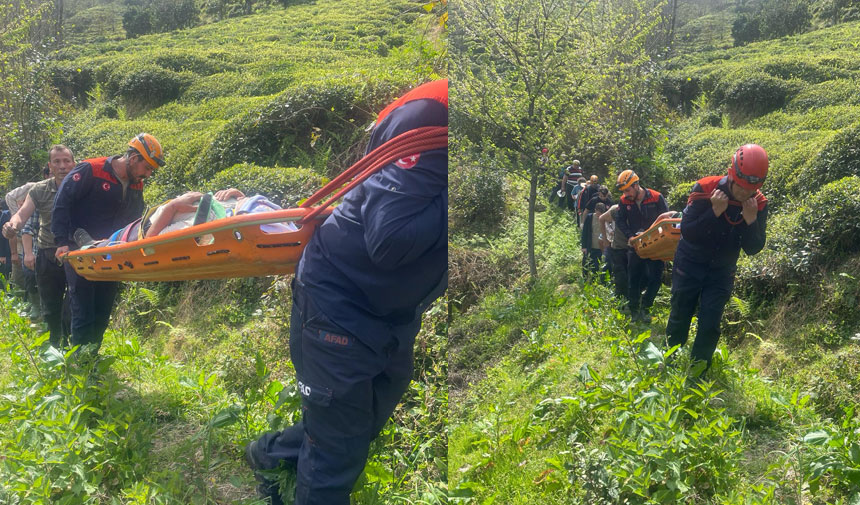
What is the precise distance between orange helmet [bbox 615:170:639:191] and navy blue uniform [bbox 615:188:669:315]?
3 centimetres

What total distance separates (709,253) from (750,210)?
15 centimetres

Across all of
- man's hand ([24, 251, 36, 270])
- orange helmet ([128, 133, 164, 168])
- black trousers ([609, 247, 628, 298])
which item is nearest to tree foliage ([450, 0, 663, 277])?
black trousers ([609, 247, 628, 298])

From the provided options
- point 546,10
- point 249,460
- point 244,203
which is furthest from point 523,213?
point 249,460

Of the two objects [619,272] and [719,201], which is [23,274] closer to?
[619,272]

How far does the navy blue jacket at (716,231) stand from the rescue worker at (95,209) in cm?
362

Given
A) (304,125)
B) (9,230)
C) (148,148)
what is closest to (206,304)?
(148,148)

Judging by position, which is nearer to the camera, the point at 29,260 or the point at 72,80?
the point at 29,260

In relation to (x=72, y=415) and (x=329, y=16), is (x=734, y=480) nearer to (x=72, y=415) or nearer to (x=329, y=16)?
Answer: (x=72, y=415)

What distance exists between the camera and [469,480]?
1190 millimetres

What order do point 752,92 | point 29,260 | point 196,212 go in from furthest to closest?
point 29,260
point 196,212
point 752,92

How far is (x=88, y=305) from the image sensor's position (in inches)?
154

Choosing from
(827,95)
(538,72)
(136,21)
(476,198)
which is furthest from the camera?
(136,21)

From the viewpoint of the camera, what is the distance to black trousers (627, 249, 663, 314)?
161cm

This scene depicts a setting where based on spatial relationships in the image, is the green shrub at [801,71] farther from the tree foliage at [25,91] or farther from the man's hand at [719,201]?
the tree foliage at [25,91]
